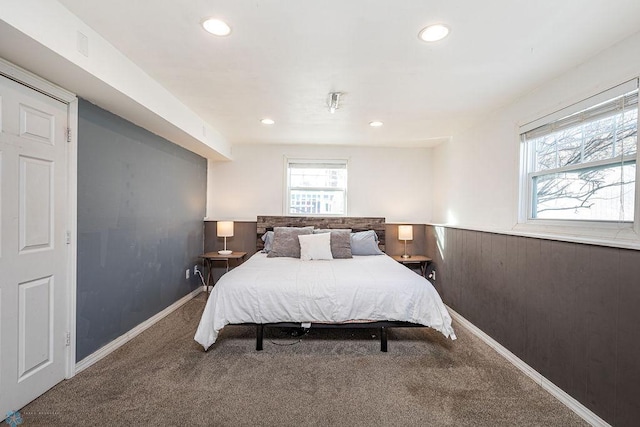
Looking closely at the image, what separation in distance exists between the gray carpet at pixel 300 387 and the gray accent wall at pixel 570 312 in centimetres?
22

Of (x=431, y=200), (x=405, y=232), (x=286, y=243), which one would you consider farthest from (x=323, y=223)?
(x=431, y=200)

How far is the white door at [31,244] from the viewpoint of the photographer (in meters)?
1.64

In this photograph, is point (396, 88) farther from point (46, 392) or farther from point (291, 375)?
point (46, 392)

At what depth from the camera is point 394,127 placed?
11.7 feet

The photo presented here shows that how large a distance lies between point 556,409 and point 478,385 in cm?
43

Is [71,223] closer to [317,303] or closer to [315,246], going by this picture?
[317,303]

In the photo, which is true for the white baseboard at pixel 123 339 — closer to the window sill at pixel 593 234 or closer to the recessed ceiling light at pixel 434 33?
the recessed ceiling light at pixel 434 33

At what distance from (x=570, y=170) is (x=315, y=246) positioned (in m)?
2.58

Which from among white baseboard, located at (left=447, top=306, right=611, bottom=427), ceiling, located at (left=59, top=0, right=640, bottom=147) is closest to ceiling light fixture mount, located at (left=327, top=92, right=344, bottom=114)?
ceiling, located at (left=59, top=0, right=640, bottom=147)

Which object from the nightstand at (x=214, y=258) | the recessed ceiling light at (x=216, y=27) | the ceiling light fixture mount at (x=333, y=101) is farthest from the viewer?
the nightstand at (x=214, y=258)

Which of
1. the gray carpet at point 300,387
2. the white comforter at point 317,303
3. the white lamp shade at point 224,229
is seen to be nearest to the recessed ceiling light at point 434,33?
the white comforter at point 317,303

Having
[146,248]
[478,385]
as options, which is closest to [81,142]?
[146,248]

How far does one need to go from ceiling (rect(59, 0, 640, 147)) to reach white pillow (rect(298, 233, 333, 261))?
1598 mm

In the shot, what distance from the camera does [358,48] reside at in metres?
1.86
